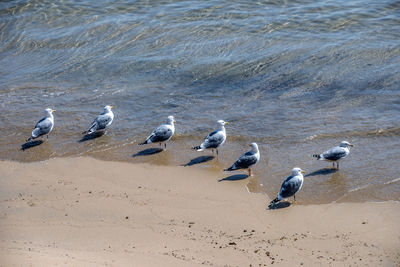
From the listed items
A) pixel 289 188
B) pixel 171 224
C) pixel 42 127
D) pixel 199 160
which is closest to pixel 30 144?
pixel 42 127

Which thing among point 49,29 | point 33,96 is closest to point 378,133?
point 33,96

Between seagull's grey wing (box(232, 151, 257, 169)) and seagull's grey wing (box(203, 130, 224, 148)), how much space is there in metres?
0.94

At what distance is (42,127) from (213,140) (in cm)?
396

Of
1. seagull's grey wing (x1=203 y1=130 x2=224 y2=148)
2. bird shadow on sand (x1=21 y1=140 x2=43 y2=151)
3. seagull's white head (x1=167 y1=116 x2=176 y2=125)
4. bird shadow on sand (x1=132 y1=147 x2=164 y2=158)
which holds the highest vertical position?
seagull's white head (x1=167 y1=116 x2=176 y2=125)

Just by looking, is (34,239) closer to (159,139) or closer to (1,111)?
(159,139)

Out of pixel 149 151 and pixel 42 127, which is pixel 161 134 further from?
pixel 42 127

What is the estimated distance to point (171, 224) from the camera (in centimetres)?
930

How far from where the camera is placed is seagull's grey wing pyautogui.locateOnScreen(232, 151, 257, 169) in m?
11.3

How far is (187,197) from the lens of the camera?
10297mm

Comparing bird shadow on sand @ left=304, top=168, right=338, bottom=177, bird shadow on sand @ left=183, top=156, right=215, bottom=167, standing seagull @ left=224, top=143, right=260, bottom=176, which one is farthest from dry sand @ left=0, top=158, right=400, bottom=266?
bird shadow on sand @ left=304, top=168, right=338, bottom=177

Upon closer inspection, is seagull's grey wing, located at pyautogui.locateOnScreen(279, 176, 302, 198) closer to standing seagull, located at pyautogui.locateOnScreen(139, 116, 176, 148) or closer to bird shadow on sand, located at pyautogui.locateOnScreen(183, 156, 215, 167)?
bird shadow on sand, located at pyautogui.locateOnScreen(183, 156, 215, 167)

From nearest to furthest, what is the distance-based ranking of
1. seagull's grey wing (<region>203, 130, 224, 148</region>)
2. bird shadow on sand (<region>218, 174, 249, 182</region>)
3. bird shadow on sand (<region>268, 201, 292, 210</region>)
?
1. bird shadow on sand (<region>268, 201, 292, 210</region>)
2. bird shadow on sand (<region>218, 174, 249, 182</region>)
3. seagull's grey wing (<region>203, 130, 224, 148</region>)

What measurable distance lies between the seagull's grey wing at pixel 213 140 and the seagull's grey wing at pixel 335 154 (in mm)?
2212

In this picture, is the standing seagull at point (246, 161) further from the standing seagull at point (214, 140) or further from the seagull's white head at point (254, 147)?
the standing seagull at point (214, 140)
